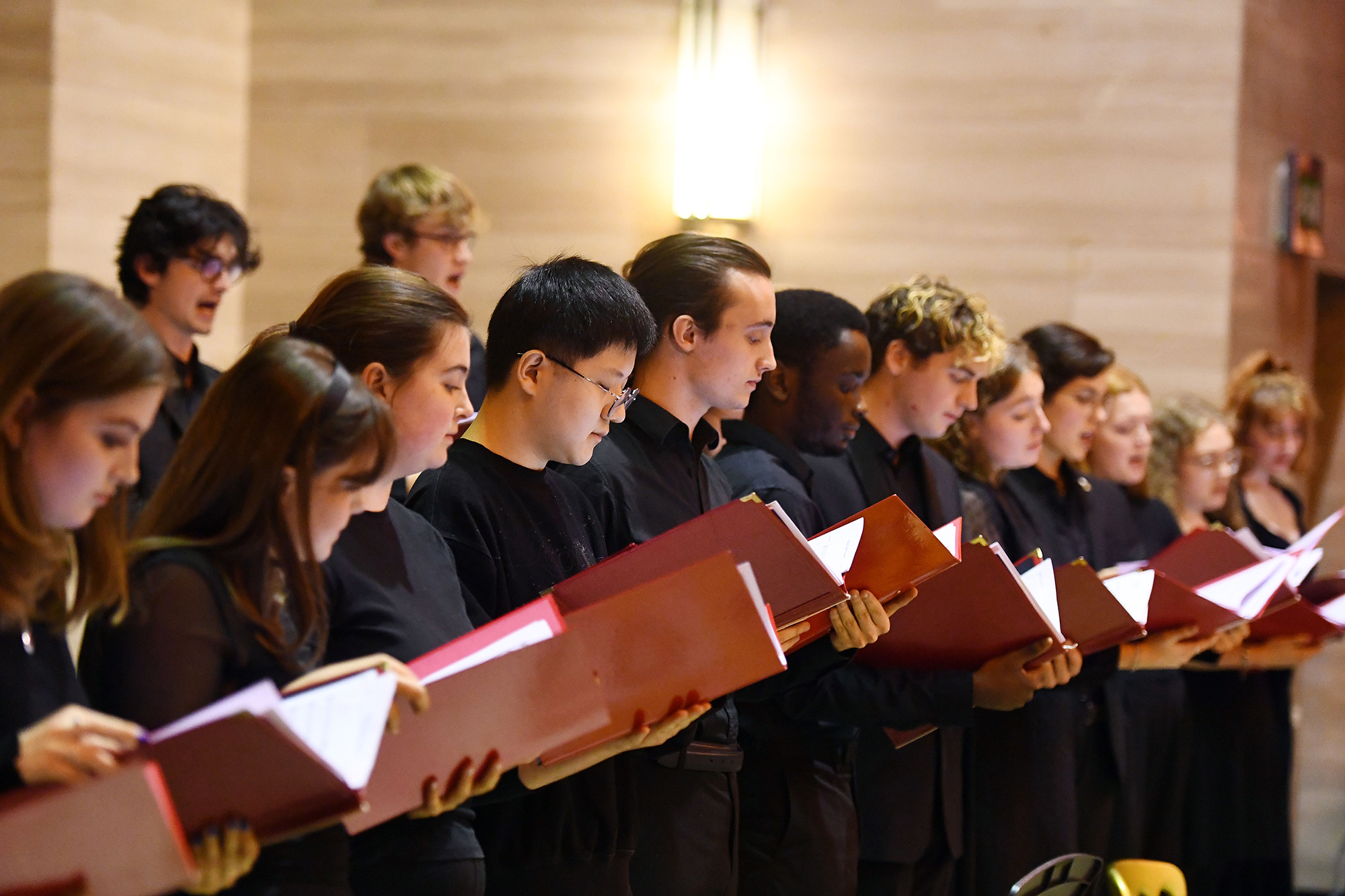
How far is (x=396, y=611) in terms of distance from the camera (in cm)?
206

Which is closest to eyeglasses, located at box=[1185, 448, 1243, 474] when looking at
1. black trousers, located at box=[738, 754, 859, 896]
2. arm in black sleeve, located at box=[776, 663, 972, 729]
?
arm in black sleeve, located at box=[776, 663, 972, 729]

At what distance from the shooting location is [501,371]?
2.54 meters

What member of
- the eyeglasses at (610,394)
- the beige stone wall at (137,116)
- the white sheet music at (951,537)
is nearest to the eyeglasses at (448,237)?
the beige stone wall at (137,116)

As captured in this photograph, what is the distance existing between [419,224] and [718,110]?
5.43ft

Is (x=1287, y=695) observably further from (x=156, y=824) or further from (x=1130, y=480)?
(x=156, y=824)

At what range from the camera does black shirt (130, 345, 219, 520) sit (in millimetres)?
3387

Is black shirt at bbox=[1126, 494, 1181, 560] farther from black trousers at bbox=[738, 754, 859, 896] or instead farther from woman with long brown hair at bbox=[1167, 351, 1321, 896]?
black trousers at bbox=[738, 754, 859, 896]

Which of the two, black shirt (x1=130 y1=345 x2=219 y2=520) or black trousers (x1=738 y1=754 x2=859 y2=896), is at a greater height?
black shirt (x1=130 y1=345 x2=219 y2=520)

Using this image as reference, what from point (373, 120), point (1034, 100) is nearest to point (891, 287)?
point (1034, 100)

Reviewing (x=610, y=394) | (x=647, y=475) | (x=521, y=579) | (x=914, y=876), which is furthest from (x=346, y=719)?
(x=914, y=876)

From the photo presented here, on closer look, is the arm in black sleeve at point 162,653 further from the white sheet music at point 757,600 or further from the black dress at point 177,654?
the white sheet music at point 757,600

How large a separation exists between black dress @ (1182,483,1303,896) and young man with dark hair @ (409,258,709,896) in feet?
10.3

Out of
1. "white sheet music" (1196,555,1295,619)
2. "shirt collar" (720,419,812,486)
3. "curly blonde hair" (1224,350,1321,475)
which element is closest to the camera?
"shirt collar" (720,419,812,486)

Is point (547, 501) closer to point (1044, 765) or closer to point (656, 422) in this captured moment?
point (656, 422)
